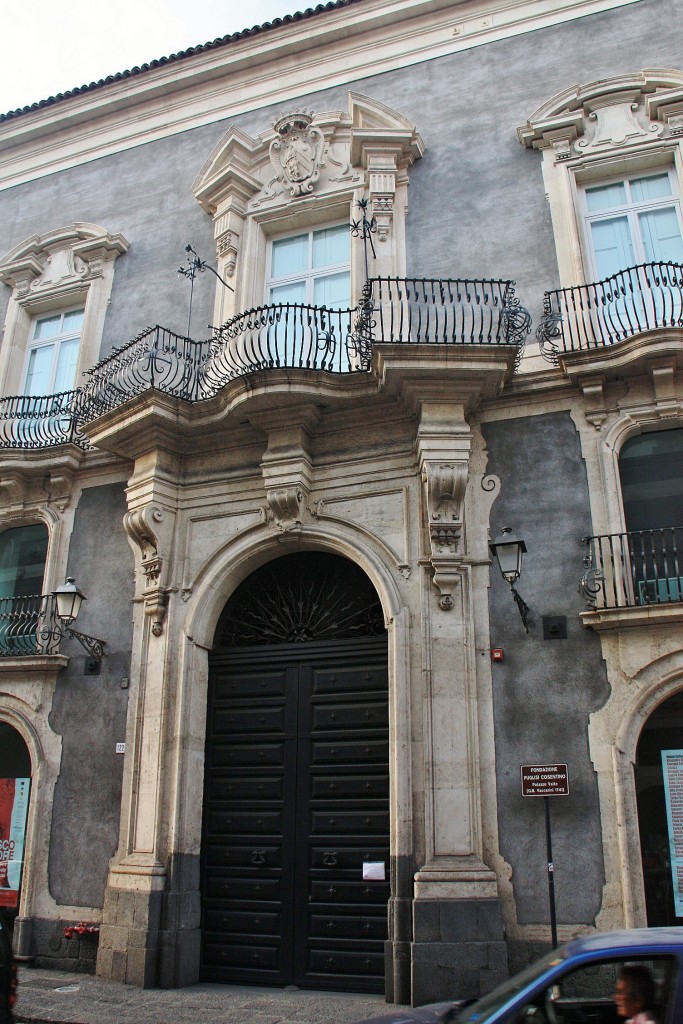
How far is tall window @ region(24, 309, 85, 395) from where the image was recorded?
42.9 ft

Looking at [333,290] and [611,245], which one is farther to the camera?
[333,290]

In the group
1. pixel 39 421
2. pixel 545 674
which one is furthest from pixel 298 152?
pixel 545 674

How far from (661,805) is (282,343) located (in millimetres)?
6799

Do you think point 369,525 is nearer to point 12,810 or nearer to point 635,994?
point 12,810

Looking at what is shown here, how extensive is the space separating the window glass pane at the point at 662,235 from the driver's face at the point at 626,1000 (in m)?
8.44

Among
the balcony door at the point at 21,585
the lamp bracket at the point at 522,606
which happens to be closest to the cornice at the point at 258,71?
the balcony door at the point at 21,585

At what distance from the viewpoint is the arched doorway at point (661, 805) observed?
7848 millimetres

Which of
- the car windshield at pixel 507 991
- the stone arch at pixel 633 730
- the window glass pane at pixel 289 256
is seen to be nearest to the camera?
the car windshield at pixel 507 991

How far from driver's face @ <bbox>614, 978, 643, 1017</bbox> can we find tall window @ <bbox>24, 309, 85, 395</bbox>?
1116 cm

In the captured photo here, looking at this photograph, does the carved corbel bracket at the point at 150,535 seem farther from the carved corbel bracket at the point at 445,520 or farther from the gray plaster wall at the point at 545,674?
the gray plaster wall at the point at 545,674

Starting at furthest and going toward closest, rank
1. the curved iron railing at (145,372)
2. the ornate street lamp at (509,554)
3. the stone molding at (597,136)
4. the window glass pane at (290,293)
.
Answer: the window glass pane at (290,293), the curved iron railing at (145,372), the stone molding at (597,136), the ornate street lamp at (509,554)

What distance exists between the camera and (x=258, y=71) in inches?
516

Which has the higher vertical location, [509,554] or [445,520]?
[445,520]

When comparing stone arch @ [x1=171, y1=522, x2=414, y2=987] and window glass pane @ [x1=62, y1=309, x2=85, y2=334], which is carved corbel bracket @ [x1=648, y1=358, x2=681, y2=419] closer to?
stone arch @ [x1=171, y1=522, x2=414, y2=987]
